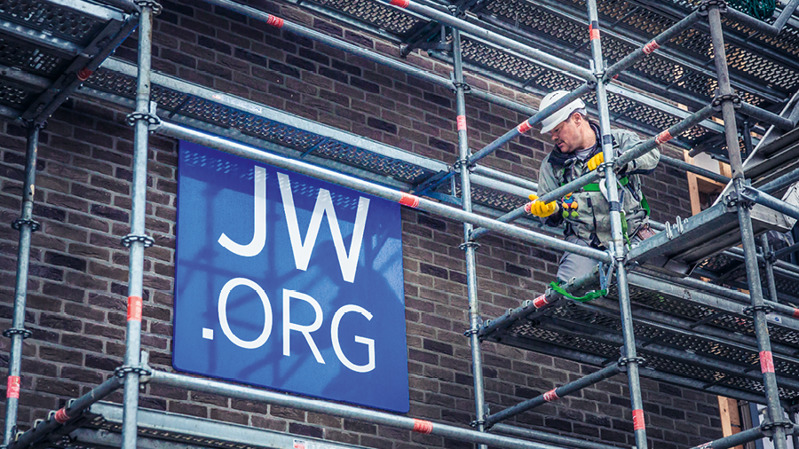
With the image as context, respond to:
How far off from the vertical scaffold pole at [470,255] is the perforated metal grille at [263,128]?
1.63 feet

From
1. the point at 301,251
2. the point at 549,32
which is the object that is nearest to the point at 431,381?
the point at 301,251

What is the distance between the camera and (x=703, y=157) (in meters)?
11.8

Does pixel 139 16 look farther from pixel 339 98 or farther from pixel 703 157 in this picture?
pixel 703 157

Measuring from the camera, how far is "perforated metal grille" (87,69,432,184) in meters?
8.32

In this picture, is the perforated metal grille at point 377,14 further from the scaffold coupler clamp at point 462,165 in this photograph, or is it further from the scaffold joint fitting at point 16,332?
the scaffold joint fitting at point 16,332

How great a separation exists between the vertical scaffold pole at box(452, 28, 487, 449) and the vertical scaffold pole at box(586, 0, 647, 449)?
3.57 feet

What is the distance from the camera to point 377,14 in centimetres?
945

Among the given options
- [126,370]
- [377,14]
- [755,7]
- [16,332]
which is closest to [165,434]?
[126,370]

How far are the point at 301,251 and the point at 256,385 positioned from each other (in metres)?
1.12

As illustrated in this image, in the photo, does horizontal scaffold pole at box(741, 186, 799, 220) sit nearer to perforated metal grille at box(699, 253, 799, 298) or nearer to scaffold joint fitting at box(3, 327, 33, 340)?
Result: perforated metal grille at box(699, 253, 799, 298)

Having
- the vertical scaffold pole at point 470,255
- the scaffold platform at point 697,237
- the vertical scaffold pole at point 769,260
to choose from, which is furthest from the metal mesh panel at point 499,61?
the scaffold platform at point 697,237

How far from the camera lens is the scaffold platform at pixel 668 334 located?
7.98 meters

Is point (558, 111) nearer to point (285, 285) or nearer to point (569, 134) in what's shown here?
point (569, 134)

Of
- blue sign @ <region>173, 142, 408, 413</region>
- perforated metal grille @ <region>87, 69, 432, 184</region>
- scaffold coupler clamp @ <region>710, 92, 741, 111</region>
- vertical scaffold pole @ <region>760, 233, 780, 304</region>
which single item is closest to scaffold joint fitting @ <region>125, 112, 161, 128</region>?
perforated metal grille @ <region>87, 69, 432, 184</region>
